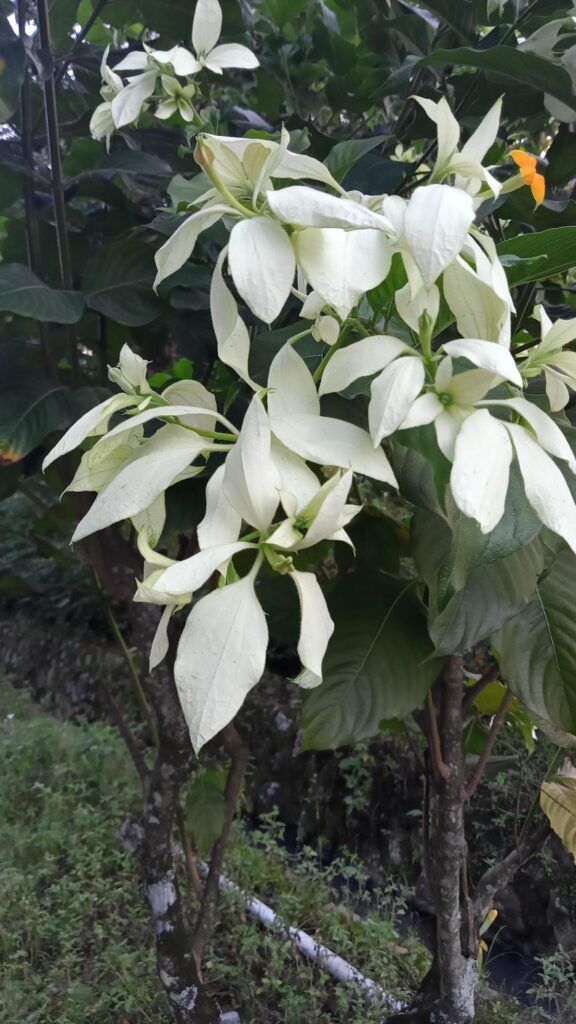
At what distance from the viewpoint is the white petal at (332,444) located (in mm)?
343

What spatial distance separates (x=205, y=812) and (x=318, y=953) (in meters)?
0.55

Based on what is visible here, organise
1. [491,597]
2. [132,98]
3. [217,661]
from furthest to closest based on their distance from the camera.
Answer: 1. [132,98]
2. [491,597]
3. [217,661]

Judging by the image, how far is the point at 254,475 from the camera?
325 mm

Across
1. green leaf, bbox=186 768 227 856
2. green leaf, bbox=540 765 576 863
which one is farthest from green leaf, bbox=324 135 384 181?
green leaf, bbox=186 768 227 856

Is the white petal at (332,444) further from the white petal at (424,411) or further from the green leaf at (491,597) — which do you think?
the green leaf at (491,597)

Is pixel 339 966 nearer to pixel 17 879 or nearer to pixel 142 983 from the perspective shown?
pixel 142 983

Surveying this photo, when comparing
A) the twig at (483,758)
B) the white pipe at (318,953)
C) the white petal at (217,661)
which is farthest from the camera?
the white pipe at (318,953)

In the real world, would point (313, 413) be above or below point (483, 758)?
above

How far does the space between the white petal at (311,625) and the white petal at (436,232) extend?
0.14 metres

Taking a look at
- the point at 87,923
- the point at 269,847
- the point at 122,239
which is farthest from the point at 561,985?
the point at 122,239

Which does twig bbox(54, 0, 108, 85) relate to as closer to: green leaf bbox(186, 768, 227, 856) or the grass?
green leaf bbox(186, 768, 227, 856)

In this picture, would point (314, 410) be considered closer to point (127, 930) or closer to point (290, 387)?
point (290, 387)

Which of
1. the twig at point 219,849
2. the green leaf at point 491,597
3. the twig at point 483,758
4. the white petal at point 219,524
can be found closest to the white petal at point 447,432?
the white petal at point 219,524

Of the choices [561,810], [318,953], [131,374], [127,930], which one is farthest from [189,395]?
[127,930]
